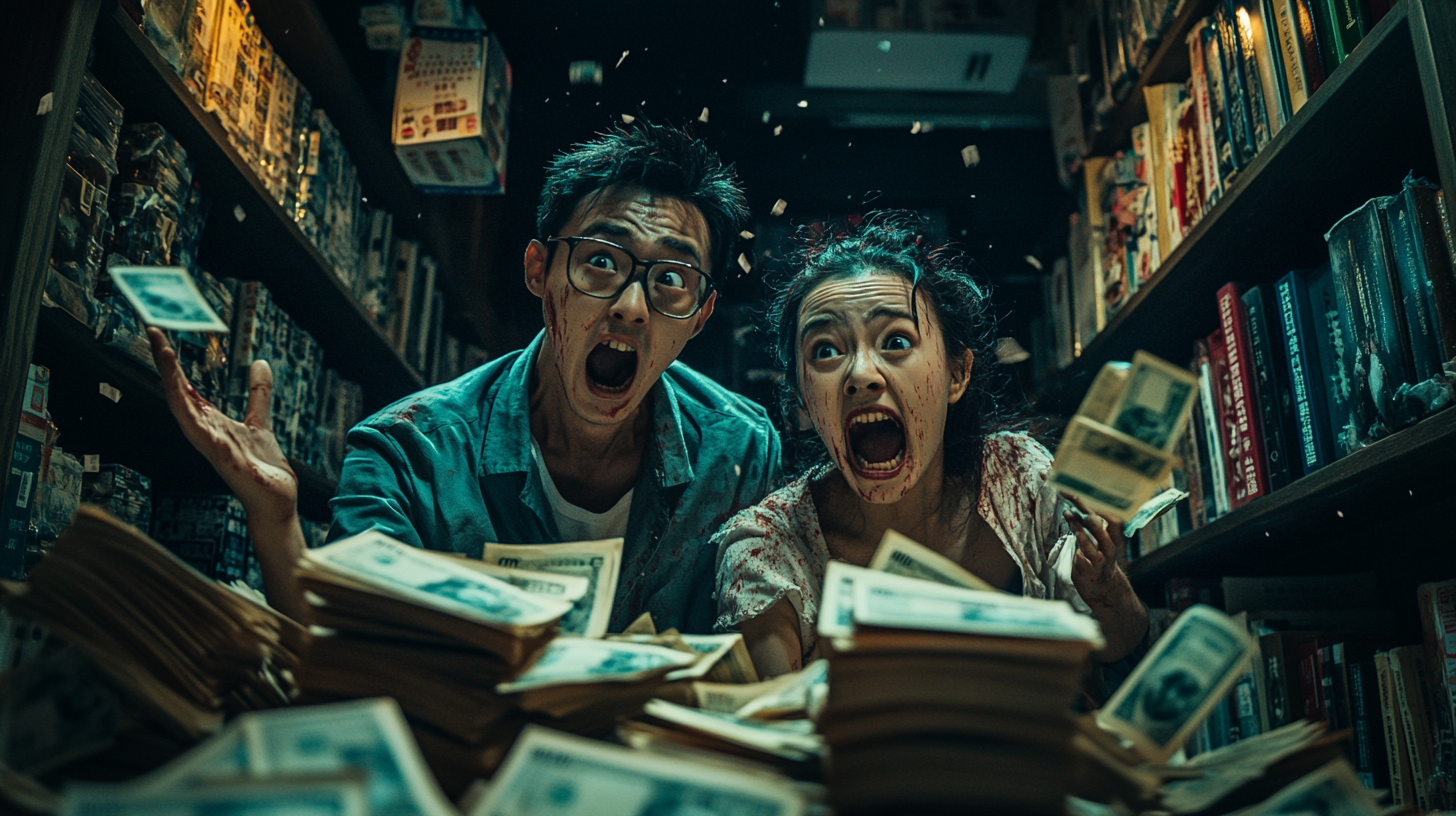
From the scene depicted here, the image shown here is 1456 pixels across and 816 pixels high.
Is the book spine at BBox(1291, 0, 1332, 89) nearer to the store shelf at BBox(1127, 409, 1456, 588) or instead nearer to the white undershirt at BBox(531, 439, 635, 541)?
the store shelf at BBox(1127, 409, 1456, 588)

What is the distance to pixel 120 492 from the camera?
5.34 ft

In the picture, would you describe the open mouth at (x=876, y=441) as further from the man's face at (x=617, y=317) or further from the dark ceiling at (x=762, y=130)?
the dark ceiling at (x=762, y=130)

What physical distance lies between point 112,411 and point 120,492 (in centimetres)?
14

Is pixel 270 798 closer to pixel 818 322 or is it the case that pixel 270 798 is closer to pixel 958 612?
pixel 958 612

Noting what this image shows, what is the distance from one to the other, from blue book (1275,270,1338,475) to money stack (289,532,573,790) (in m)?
1.24

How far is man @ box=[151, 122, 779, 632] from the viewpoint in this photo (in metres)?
1.80

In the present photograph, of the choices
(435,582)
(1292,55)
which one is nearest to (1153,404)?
(435,582)

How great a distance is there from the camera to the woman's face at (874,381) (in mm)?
1632

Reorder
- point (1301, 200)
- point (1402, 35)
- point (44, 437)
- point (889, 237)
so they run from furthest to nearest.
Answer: point (889, 237) < point (1301, 200) < point (44, 437) < point (1402, 35)

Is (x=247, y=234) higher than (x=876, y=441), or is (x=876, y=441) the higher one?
(x=247, y=234)

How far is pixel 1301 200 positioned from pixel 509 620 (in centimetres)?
150

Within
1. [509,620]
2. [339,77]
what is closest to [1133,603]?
[509,620]

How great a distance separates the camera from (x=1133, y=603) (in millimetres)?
1398

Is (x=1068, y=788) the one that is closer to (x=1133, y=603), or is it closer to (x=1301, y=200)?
(x=1133, y=603)
